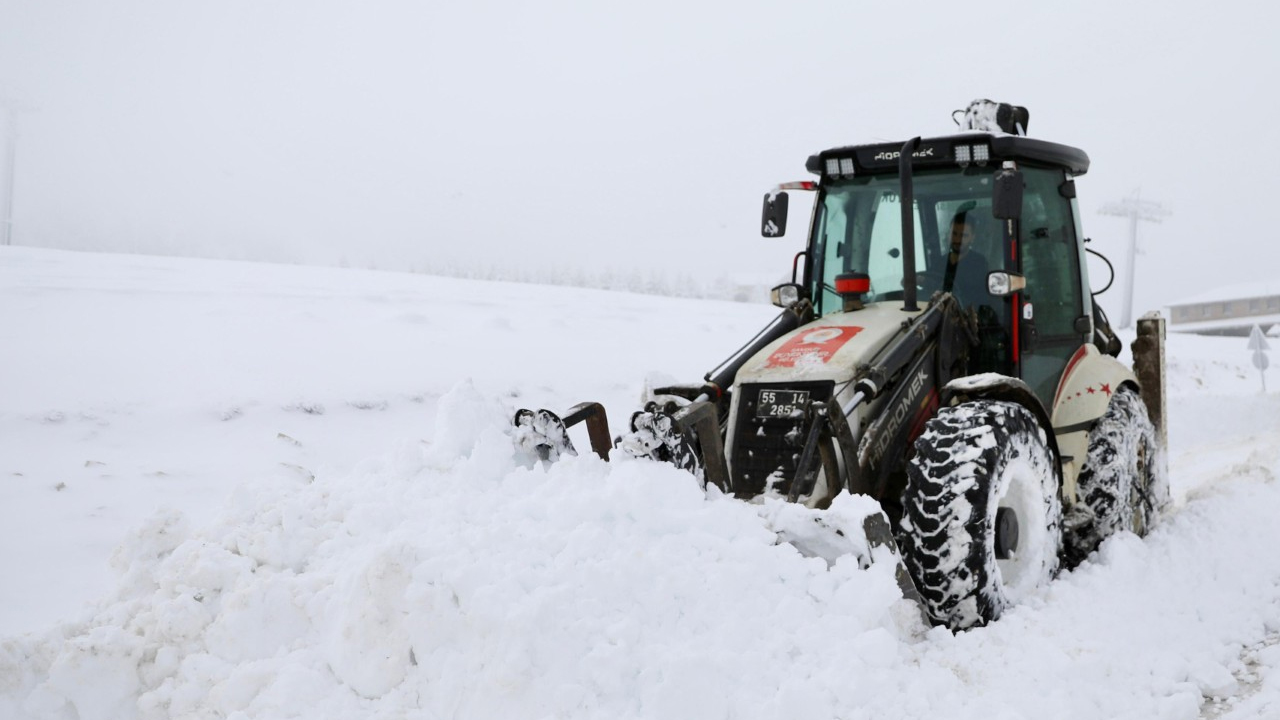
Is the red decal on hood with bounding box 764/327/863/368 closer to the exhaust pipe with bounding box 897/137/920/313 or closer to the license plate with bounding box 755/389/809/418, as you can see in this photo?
the license plate with bounding box 755/389/809/418

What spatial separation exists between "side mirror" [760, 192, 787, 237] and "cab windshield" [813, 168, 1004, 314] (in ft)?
0.87

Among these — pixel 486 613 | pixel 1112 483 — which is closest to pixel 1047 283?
pixel 1112 483

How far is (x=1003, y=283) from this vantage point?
5.36 metres

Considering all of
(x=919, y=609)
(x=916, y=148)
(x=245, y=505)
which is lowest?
(x=919, y=609)

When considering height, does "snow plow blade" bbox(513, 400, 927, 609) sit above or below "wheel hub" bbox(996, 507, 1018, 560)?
above

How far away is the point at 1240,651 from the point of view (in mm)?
4527

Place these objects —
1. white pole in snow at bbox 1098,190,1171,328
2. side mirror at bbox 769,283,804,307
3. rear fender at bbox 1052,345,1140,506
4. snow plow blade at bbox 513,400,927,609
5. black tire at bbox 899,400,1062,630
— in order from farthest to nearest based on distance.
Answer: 1. white pole in snow at bbox 1098,190,1171,328
2. side mirror at bbox 769,283,804,307
3. rear fender at bbox 1052,345,1140,506
4. black tire at bbox 899,400,1062,630
5. snow plow blade at bbox 513,400,927,609

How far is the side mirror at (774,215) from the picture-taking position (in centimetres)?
605

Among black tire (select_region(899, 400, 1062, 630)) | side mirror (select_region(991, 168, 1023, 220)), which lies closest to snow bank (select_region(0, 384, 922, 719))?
black tire (select_region(899, 400, 1062, 630))

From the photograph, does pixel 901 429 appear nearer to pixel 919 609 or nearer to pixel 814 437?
pixel 814 437

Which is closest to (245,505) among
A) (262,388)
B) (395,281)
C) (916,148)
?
(916,148)

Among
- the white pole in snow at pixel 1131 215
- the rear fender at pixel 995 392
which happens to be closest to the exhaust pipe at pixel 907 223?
the rear fender at pixel 995 392

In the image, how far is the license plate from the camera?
4.94 metres

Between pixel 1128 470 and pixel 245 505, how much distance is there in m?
4.83
